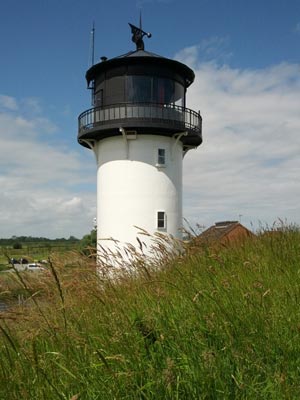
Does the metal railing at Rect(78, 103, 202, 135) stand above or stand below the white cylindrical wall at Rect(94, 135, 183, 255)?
above

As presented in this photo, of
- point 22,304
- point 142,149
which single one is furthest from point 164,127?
point 22,304

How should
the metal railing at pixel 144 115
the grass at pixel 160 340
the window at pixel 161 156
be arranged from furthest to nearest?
the window at pixel 161 156
the metal railing at pixel 144 115
the grass at pixel 160 340

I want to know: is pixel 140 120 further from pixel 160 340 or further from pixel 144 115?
pixel 160 340

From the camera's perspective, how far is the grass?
203 centimetres

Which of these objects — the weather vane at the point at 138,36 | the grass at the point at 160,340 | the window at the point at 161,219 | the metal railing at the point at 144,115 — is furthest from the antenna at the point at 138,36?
the grass at the point at 160,340

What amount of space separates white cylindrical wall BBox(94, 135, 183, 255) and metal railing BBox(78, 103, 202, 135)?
34.7 inches

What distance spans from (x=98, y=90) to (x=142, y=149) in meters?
3.02

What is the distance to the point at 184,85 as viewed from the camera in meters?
16.3

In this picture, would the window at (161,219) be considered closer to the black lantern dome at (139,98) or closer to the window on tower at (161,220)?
the window on tower at (161,220)

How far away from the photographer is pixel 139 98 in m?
14.8

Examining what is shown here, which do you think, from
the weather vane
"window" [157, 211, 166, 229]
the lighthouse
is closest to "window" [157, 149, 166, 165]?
the lighthouse

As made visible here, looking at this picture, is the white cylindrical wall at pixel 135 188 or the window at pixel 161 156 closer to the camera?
the white cylindrical wall at pixel 135 188

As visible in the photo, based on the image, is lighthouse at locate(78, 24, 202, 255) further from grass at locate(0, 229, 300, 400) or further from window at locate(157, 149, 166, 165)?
grass at locate(0, 229, 300, 400)

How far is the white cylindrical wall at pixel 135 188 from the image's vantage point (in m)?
15.2
